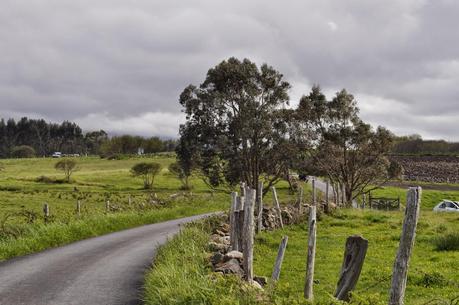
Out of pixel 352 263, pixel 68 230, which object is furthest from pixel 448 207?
pixel 352 263

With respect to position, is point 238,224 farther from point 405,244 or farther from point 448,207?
point 448,207

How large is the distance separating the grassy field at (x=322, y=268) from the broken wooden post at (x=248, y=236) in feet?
3.08

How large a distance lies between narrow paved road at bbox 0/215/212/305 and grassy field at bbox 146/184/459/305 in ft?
3.76

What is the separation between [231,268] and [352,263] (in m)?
5.19

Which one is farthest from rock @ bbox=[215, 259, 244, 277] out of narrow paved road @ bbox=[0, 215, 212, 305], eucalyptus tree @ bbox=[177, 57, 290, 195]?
eucalyptus tree @ bbox=[177, 57, 290, 195]

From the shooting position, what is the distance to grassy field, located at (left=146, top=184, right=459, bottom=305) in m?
9.81

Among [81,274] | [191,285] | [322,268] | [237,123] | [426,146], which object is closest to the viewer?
[191,285]

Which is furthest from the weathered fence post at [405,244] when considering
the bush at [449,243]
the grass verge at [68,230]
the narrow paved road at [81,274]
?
the bush at [449,243]

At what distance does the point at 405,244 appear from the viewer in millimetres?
7270

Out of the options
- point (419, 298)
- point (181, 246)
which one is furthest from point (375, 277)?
point (181, 246)

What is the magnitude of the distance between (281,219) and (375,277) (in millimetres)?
12061

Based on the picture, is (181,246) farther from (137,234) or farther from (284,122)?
(284,122)

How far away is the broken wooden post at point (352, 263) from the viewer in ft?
28.2

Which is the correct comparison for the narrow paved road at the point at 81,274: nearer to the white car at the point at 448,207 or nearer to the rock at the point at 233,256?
the rock at the point at 233,256
